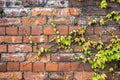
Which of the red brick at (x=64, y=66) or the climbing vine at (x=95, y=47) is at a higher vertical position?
the climbing vine at (x=95, y=47)

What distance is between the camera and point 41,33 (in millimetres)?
2250

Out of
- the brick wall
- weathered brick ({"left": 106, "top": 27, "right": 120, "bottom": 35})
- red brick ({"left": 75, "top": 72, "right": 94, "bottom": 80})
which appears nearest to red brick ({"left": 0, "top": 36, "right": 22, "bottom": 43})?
the brick wall

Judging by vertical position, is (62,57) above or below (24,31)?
below

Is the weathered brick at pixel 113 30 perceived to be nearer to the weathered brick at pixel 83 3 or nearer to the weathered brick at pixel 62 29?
the weathered brick at pixel 83 3

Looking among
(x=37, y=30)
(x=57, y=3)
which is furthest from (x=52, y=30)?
(x=57, y=3)

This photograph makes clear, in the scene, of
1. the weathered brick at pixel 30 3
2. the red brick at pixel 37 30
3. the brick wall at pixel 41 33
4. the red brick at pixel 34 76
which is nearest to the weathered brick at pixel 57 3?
the brick wall at pixel 41 33

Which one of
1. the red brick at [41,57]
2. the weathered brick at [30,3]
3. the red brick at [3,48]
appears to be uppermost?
the weathered brick at [30,3]

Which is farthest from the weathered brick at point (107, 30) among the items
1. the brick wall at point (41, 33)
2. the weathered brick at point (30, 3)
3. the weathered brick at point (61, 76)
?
the weathered brick at point (30, 3)

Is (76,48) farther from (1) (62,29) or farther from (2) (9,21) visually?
(2) (9,21)

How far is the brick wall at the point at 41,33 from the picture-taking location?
2.25 metres

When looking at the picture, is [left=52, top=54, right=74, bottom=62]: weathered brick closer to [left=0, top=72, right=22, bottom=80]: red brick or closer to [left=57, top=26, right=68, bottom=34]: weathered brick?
[left=57, top=26, right=68, bottom=34]: weathered brick

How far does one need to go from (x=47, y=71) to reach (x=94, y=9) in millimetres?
751

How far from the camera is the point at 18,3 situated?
2.26 m

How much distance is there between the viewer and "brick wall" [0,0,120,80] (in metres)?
2.25
